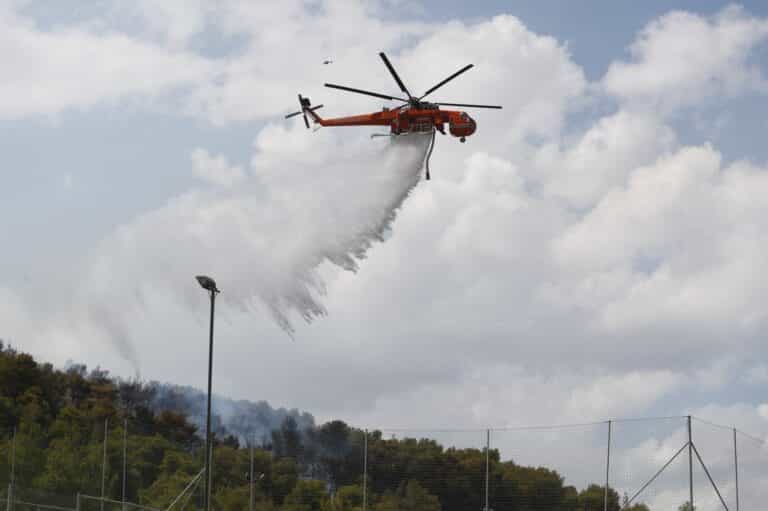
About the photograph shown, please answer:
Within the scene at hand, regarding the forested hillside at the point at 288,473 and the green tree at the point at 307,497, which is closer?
the forested hillside at the point at 288,473

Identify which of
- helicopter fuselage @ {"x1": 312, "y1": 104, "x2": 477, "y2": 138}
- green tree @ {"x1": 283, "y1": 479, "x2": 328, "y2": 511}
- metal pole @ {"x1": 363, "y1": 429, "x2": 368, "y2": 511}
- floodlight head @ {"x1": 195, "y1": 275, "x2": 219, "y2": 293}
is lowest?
green tree @ {"x1": 283, "y1": 479, "x2": 328, "y2": 511}

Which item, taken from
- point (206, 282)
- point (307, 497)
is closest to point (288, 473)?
point (307, 497)

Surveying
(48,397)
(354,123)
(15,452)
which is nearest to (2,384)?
(48,397)

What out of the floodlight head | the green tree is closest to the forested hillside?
the green tree

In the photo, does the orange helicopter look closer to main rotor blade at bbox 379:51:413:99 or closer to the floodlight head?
main rotor blade at bbox 379:51:413:99

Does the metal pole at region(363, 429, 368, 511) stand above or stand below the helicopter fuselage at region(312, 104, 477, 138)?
below

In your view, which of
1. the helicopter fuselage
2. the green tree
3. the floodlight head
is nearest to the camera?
the floodlight head

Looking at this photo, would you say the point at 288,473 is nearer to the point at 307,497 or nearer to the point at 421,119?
the point at 307,497

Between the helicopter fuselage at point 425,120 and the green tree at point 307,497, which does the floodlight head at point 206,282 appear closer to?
the green tree at point 307,497

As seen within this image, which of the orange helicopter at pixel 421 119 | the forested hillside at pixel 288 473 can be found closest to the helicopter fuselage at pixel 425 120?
the orange helicopter at pixel 421 119

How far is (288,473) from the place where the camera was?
34.3m

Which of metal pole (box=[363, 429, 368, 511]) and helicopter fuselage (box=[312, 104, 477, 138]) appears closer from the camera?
metal pole (box=[363, 429, 368, 511])

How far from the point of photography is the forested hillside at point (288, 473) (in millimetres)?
29281

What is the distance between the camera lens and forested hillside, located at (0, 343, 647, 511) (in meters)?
29.3
